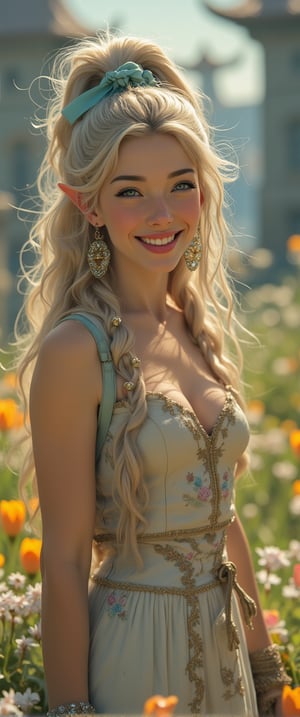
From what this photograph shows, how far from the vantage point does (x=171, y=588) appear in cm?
252

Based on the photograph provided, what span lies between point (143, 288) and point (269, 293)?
722 cm

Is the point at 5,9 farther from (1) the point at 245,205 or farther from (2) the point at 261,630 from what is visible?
(1) the point at 245,205

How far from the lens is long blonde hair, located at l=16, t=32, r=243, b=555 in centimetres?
247

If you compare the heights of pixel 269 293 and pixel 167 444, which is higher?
pixel 269 293

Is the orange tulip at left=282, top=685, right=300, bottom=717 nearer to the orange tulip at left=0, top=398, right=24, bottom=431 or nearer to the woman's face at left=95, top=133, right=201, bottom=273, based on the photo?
the woman's face at left=95, top=133, right=201, bottom=273

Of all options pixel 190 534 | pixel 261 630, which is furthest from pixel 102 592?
pixel 261 630

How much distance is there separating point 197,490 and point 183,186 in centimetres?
56

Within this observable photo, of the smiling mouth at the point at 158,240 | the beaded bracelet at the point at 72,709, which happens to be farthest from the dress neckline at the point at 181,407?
the beaded bracelet at the point at 72,709

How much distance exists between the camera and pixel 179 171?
250 cm

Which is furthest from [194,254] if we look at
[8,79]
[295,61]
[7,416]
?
[8,79]

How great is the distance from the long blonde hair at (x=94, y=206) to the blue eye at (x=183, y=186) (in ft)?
0.18

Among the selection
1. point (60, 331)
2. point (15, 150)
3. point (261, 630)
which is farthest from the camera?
point (15, 150)

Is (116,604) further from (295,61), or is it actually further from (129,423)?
(295,61)

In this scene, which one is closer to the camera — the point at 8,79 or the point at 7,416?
the point at 7,416
